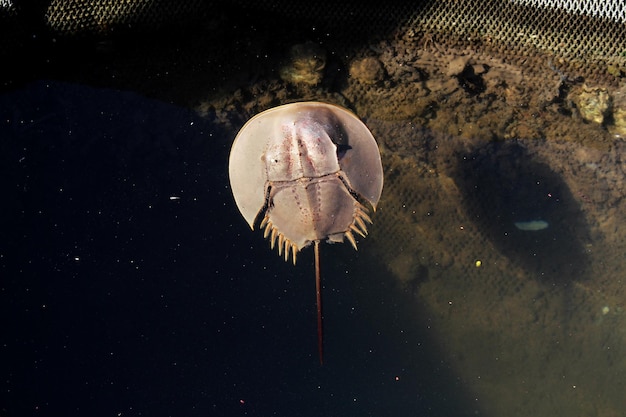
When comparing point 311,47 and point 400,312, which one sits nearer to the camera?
point 311,47

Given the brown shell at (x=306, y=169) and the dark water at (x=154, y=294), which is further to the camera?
the dark water at (x=154, y=294)

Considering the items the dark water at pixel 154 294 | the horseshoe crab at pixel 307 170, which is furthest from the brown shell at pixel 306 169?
the dark water at pixel 154 294

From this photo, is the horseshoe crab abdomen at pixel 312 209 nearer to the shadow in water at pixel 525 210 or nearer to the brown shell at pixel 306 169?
the brown shell at pixel 306 169

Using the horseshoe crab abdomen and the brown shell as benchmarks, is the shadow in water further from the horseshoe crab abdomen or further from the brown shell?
the horseshoe crab abdomen

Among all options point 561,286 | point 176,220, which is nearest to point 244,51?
point 176,220

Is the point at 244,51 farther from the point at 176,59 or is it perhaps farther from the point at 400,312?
the point at 400,312

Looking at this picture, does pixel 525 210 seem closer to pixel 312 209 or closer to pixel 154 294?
pixel 312 209

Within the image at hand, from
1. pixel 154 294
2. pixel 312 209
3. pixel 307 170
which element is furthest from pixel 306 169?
pixel 154 294
